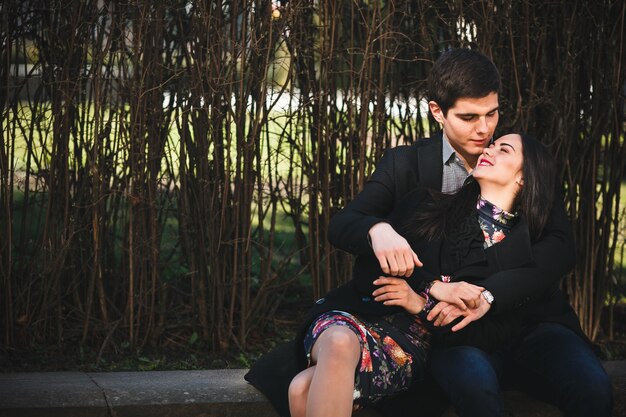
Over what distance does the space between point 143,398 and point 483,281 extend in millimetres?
1311

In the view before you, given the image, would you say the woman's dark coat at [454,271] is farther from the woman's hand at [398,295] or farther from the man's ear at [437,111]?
the man's ear at [437,111]

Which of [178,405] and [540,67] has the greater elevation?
[540,67]

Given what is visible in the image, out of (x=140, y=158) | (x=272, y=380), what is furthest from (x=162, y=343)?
(x=272, y=380)

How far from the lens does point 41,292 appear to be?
452cm

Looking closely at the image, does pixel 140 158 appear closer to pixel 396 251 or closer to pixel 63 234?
pixel 63 234

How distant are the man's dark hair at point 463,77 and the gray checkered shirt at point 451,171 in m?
0.18

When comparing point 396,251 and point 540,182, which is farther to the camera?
point 540,182

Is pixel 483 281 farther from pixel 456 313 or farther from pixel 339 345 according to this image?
pixel 339 345

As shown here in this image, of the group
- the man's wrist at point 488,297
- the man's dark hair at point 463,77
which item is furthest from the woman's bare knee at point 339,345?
the man's dark hair at point 463,77

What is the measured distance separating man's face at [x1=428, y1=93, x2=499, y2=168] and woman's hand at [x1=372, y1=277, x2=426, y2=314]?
23.8 inches

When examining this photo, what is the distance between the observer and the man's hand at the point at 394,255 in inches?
125

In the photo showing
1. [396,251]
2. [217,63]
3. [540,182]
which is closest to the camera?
[396,251]

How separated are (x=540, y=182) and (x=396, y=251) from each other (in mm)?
611

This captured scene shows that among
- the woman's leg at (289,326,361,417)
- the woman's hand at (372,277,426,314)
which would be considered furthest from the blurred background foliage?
the woman's leg at (289,326,361,417)
